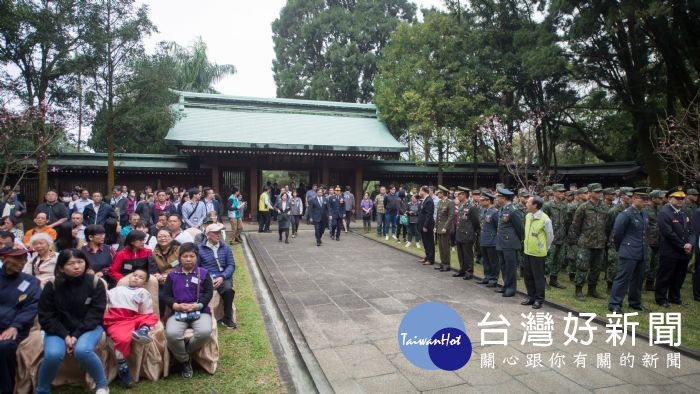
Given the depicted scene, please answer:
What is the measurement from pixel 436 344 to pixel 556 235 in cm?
478

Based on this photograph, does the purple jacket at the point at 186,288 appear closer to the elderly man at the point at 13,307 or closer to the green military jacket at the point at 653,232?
the elderly man at the point at 13,307

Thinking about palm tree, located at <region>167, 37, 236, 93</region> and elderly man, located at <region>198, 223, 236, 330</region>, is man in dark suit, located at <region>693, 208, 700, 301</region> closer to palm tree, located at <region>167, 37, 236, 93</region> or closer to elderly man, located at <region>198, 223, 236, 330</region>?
elderly man, located at <region>198, 223, 236, 330</region>

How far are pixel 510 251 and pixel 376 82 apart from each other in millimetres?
18007

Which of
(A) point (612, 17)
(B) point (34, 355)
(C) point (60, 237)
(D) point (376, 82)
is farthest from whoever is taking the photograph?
(D) point (376, 82)

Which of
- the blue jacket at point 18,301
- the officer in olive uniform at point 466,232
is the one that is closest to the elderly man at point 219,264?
the blue jacket at point 18,301

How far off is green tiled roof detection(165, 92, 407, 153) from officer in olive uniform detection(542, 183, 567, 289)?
10.2 metres

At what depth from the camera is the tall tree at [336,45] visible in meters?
27.7

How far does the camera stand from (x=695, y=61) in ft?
40.4

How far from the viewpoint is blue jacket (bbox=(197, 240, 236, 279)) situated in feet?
18.0

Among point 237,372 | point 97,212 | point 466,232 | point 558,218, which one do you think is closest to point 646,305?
point 558,218

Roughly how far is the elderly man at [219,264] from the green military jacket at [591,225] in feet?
18.8

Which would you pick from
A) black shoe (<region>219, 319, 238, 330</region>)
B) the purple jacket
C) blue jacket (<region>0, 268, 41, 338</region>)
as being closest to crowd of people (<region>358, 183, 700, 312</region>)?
black shoe (<region>219, 319, 238, 330</region>)

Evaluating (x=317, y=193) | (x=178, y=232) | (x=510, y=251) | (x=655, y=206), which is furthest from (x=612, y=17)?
(x=178, y=232)

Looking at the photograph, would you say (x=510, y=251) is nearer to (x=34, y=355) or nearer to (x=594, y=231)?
(x=594, y=231)
